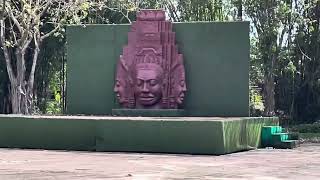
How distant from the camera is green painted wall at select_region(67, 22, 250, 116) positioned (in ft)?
63.0

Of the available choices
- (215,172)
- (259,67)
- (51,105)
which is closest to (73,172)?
(215,172)

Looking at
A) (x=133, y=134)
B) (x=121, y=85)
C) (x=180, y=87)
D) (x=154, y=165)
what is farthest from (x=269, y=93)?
(x=154, y=165)

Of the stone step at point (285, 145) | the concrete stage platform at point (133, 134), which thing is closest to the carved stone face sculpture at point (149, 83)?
the concrete stage platform at point (133, 134)

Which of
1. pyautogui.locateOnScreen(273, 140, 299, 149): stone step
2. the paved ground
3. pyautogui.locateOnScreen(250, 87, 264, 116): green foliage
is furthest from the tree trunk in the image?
the paved ground

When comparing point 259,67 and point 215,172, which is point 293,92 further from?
point 215,172

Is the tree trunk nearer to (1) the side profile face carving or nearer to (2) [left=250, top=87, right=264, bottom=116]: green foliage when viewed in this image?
(2) [left=250, top=87, right=264, bottom=116]: green foliage

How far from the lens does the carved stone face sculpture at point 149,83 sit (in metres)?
19.0

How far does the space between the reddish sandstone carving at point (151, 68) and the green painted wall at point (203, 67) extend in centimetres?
42

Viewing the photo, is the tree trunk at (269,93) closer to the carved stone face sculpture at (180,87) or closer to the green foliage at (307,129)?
the green foliage at (307,129)

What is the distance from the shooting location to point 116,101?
2012 cm

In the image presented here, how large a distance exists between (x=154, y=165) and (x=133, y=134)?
3.32m

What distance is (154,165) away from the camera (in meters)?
13.0

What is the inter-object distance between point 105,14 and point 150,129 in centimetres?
1557

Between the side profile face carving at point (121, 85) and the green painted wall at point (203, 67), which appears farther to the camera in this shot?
the side profile face carving at point (121, 85)
